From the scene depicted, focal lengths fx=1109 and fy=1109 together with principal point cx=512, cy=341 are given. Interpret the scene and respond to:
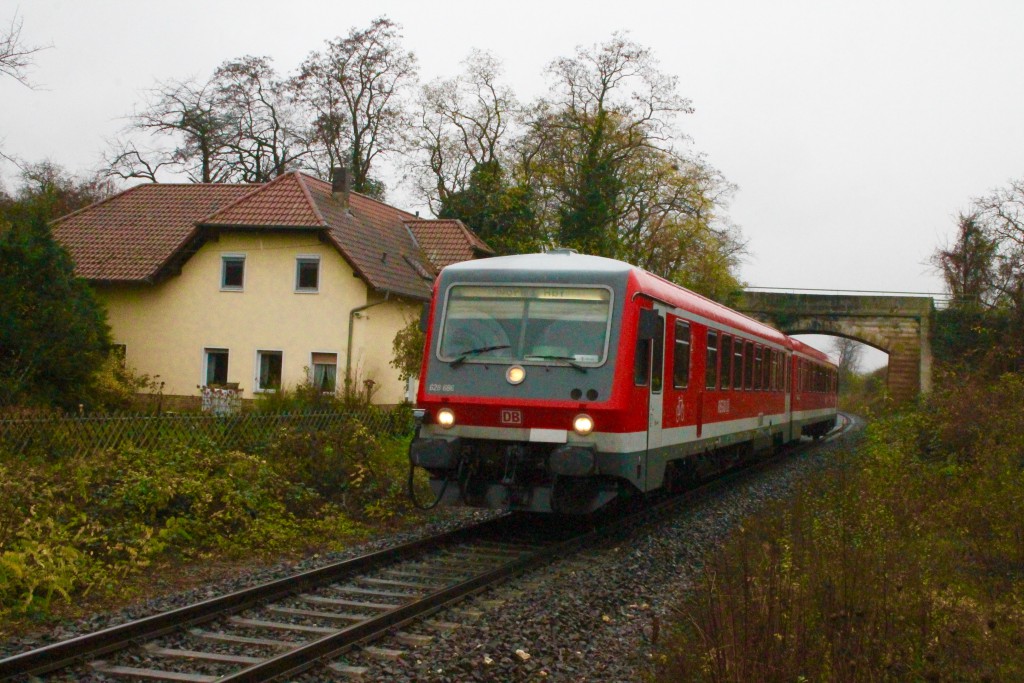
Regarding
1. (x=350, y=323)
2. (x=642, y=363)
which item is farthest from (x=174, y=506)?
(x=350, y=323)

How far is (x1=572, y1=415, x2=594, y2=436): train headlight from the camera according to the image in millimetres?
10516

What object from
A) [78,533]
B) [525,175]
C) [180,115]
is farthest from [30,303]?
[525,175]

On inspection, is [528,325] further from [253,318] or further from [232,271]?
[232,271]

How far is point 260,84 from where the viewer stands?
4278 centimetres

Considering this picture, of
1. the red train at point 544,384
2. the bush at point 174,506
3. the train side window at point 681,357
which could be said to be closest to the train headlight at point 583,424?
the red train at point 544,384

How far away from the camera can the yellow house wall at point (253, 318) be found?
1155 inches

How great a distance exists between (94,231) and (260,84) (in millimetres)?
12778

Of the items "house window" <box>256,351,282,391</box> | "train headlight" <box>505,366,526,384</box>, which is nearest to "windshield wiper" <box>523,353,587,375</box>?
"train headlight" <box>505,366,526,384</box>

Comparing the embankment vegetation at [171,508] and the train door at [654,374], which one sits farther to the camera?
the train door at [654,374]

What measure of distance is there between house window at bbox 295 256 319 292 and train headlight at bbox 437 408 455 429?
19.3 meters

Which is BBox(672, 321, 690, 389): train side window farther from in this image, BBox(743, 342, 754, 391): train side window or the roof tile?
the roof tile

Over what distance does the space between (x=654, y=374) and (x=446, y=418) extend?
227 cm

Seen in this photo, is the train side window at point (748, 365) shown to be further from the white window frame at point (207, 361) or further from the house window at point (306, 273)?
the white window frame at point (207, 361)

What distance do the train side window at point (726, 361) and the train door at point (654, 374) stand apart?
3.59m
